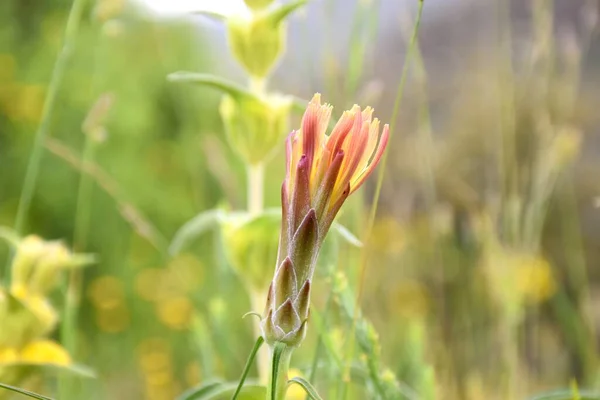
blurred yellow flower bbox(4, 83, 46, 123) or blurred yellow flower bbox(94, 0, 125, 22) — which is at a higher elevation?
blurred yellow flower bbox(4, 83, 46, 123)

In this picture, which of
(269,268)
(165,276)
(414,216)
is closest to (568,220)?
(414,216)

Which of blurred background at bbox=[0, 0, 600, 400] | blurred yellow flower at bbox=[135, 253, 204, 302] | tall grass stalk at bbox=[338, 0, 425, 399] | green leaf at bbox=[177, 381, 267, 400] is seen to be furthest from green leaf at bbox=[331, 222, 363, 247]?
blurred yellow flower at bbox=[135, 253, 204, 302]

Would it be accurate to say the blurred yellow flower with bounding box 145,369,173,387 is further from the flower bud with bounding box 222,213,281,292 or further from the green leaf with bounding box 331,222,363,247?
the green leaf with bounding box 331,222,363,247

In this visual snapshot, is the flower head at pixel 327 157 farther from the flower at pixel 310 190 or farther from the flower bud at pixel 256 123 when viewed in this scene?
the flower bud at pixel 256 123

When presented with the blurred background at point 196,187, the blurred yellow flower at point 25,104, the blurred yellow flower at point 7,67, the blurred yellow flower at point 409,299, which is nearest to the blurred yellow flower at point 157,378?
the blurred background at point 196,187

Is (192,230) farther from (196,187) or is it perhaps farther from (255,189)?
(196,187)
